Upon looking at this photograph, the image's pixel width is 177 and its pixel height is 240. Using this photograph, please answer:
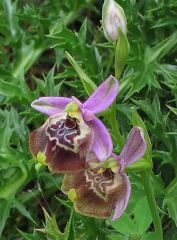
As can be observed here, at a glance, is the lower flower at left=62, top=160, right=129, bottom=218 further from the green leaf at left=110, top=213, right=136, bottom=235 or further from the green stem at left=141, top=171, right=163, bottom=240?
the green leaf at left=110, top=213, right=136, bottom=235

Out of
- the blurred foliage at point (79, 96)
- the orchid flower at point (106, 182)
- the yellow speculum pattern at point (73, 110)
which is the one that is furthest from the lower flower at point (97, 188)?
the blurred foliage at point (79, 96)

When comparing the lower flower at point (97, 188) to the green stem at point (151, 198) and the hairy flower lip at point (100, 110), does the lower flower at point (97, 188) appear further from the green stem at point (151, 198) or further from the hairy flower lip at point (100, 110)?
the green stem at point (151, 198)

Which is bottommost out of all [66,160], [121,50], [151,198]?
[151,198]

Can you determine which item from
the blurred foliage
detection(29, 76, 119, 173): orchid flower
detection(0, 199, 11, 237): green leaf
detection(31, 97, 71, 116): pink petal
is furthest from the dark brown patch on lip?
detection(0, 199, 11, 237): green leaf

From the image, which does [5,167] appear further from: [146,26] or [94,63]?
[146,26]

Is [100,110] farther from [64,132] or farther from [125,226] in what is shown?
[125,226]

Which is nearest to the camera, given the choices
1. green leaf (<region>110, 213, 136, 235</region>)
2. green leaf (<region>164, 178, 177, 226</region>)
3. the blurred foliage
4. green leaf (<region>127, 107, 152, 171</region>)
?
green leaf (<region>127, 107, 152, 171</region>)

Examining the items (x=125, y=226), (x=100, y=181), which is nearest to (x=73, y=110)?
(x=100, y=181)
